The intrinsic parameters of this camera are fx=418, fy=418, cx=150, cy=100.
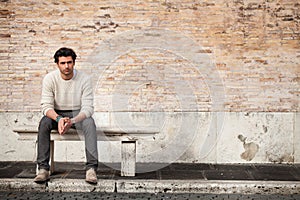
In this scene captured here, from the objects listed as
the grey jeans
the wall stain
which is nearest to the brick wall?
the wall stain

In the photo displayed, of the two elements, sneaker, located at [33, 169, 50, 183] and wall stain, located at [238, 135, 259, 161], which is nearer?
sneaker, located at [33, 169, 50, 183]

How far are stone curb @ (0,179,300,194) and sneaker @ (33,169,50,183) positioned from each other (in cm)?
7

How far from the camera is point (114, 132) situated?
17.5 feet

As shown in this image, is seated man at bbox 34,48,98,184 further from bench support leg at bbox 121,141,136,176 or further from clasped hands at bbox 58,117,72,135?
bench support leg at bbox 121,141,136,176

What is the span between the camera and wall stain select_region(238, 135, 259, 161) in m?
6.62

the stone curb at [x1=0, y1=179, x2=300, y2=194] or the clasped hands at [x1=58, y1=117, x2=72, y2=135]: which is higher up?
the clasped hands at [x1=58, y1=117, x2=72, y2=135]

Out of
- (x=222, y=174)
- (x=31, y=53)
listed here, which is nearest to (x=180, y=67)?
(x=222, y=174)

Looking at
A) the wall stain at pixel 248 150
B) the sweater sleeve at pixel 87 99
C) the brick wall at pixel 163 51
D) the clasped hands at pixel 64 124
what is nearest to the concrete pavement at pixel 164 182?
the clasped hands at pixel 64 124

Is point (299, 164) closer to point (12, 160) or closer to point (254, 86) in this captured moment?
point (254, 86)

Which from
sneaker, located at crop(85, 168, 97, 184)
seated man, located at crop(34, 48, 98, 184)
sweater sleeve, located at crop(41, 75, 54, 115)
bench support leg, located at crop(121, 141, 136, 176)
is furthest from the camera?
bench support leg, located at crop(121, 141, 136, 176)

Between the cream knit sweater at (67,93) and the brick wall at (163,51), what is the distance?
1.30 m

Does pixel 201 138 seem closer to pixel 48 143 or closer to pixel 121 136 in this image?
pixel 121 136

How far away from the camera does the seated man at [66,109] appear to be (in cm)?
510

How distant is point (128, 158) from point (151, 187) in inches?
22.7
